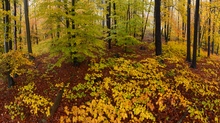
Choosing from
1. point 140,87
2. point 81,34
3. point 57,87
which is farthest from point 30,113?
point 140,87

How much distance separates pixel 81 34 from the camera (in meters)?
10.1

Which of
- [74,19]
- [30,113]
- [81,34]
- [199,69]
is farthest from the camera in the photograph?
[199,69]

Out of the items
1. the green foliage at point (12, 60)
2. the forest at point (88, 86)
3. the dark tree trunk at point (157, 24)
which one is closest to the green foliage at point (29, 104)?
the forest at point (88, 86)

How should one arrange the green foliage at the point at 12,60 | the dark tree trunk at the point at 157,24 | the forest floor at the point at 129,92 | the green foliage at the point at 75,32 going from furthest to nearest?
the dark tree trunk at the point at 157,24 < the green foliage at the point at 75,32 < the green foliage at the point at 12,60 < the forest floor at the point at 129,92

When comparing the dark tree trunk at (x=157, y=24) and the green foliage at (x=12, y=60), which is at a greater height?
the dark tree trunk at (x=157, y=24)

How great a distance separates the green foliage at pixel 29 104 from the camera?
8070mm

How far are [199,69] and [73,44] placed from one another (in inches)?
388

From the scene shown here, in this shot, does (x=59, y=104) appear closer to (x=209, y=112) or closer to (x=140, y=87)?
(x=140, y=87)

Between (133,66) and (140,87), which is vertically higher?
(133,66)

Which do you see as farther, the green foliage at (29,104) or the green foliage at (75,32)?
the green foliage at (75,32)

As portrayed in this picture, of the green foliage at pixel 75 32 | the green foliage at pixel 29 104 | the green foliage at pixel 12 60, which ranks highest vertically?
the green foliage at pixel 75 32

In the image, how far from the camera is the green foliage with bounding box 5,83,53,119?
8070 millimetres

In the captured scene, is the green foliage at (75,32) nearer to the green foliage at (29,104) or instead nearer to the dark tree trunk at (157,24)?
the green foliage at (29,104)

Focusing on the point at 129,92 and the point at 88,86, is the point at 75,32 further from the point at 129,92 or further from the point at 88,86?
the point at 129,92
